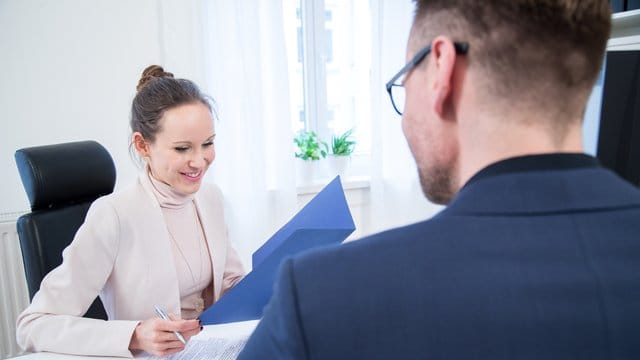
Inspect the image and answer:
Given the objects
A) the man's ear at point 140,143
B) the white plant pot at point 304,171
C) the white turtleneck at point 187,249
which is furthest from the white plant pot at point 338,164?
the man's ear at point 140,143

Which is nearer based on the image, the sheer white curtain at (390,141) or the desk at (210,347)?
the desk at (210,347)

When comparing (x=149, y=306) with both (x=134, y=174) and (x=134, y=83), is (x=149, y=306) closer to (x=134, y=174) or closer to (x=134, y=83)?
(x=134, y=174)

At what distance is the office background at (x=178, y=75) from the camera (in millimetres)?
2191

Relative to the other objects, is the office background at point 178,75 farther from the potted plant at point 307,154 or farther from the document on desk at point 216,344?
the document on desk at point 216,344

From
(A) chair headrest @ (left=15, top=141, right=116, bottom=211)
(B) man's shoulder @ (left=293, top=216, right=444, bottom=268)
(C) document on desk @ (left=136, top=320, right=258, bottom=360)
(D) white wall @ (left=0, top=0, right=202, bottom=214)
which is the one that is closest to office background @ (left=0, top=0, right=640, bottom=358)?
(D) white wall @ (left=0, top=0, right=202, bottom=214)

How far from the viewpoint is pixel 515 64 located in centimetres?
50

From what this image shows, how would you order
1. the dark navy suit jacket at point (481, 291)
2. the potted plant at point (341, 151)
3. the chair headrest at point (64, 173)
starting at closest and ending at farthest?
the dark navy suit jacket at point (481, 291) → the chair headrest at point (64, 173) → the potted plant at point (341, 151)

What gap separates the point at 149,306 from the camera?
1.31 meters

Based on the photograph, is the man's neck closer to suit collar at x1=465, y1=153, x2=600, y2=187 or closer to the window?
suit collar at x1=465, y1=153, x2=600, y2=187

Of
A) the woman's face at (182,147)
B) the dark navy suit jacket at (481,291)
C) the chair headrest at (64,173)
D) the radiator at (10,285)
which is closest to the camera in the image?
the dark navy suit jacket at (481,291)

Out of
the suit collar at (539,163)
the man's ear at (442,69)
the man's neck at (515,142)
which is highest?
the man's ear at (442,69)

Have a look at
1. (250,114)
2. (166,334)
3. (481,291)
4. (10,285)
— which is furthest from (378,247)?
(10,285)

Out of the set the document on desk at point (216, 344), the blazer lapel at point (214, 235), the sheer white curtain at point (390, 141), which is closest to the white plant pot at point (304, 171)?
the sheer white curtain at point (390, 141)

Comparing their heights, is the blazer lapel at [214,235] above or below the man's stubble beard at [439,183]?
below
